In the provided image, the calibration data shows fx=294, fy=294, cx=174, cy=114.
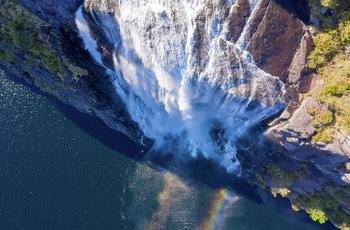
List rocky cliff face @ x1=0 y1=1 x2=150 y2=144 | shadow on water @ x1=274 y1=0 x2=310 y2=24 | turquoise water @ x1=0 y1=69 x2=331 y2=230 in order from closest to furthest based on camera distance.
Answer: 1. shadow on water @ x1=274 y1=0 x2=310 y2=24
2. rocky cliff face @ x1=0 y1=1 x2=150 y2=144
3. turquoise water @ x1=0 y1=69 x2=331 y2=230

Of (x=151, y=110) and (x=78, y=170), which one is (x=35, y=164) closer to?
(x=78, y=170)

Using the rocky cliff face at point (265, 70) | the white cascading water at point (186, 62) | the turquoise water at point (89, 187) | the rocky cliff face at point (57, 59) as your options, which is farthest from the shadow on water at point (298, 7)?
the turquoise water at point (89, 187)

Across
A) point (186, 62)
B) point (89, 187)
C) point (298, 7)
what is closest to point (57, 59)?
point (186, 62)

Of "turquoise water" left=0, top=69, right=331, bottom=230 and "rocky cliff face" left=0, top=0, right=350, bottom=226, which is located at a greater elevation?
"rocky cliff face" left=0, top=0, right=350, bottom=226

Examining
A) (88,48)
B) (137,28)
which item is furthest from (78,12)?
(137,28)

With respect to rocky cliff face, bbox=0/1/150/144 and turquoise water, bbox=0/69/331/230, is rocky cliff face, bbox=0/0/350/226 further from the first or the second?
turquoise water, bbox=0/69/331/230

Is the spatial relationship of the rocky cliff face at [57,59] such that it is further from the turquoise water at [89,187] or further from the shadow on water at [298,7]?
the shadow on water at [298,7]

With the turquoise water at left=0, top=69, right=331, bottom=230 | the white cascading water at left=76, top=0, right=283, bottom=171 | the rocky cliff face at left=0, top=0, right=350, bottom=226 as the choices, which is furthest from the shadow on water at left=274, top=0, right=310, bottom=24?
the turquoise water at left=0, top=69, right=331, bottom=230
